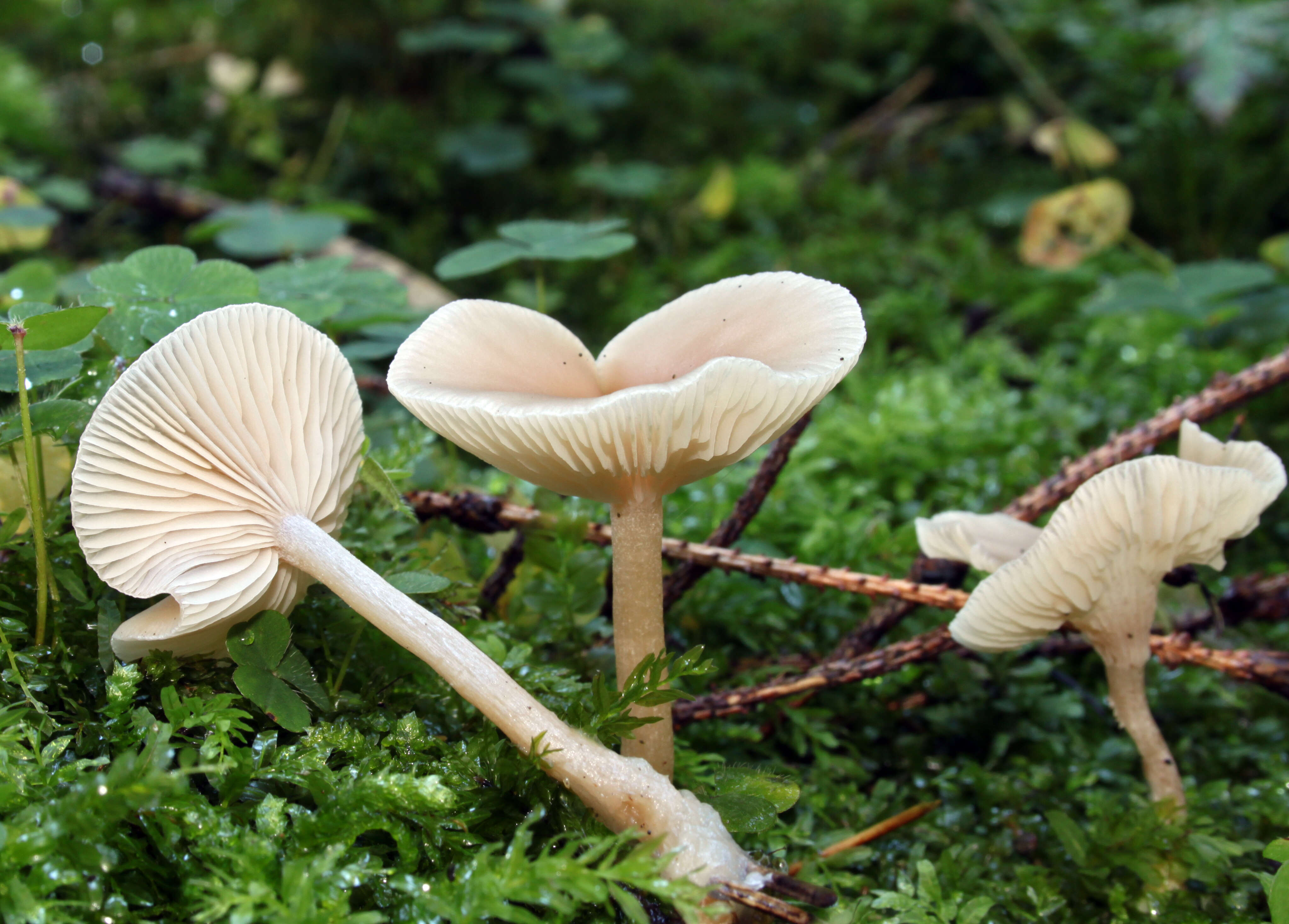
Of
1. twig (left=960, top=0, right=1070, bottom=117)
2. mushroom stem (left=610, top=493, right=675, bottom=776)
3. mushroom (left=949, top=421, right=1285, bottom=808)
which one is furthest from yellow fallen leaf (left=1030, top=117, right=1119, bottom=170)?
mushroom stem (left=610, top=493, right=675, bottom=776)

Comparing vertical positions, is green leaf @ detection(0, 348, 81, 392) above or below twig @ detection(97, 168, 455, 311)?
above

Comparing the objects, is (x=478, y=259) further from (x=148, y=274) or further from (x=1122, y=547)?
(x=1122, y=547)

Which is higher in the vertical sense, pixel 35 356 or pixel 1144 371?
pixel 35 356

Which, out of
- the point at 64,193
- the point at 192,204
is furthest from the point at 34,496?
the point at 192,204

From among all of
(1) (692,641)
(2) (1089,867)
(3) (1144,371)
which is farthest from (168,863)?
(3) (1144,371)

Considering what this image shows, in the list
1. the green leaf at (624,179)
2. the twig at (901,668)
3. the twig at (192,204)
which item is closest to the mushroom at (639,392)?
the twig at (901,668)

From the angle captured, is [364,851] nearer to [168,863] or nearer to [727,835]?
[168,863]

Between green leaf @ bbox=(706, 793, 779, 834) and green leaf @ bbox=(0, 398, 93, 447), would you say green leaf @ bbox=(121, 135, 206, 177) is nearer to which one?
green leaf @ bbox=(0, 398, 93, 447)
